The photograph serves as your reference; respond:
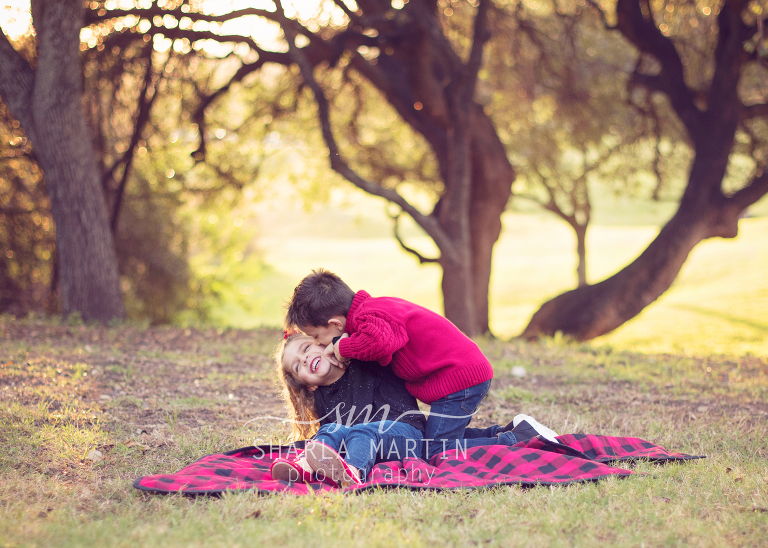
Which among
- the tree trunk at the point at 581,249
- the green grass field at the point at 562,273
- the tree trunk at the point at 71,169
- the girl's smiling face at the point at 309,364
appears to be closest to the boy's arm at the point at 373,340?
the girl's smiling face at the point at 309,364

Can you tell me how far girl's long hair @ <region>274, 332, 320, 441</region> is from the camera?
150 inches

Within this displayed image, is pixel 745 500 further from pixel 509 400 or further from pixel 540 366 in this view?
pixel 540 366

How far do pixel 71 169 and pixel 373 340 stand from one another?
6.00m

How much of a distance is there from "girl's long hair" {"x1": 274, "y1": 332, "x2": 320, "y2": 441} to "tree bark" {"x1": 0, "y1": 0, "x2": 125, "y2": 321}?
5.17 metres

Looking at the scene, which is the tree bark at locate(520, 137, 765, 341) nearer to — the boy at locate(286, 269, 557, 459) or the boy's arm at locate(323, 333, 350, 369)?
the boy at locate(286, 269, 557, 459)

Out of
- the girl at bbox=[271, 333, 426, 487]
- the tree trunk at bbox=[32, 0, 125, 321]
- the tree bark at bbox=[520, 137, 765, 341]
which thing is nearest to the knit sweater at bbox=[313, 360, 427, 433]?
the girl at bbox=[271, 333, 426, 487]

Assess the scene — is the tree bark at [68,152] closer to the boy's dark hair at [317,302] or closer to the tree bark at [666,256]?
the boy's dark hair at [317,302]

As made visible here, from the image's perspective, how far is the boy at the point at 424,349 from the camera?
12.2 feet

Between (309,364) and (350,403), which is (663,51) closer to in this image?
(350,403)

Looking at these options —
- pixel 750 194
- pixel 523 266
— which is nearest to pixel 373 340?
pixel 750 194

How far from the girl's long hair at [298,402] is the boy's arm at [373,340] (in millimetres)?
405

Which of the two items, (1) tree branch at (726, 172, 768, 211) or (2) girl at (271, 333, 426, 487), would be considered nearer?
(2) girl at (271, 333, 426, 487)

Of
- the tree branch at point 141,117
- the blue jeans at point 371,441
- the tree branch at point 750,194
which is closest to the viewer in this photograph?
the blue jeans at point 371,441

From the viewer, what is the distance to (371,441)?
3340mm
